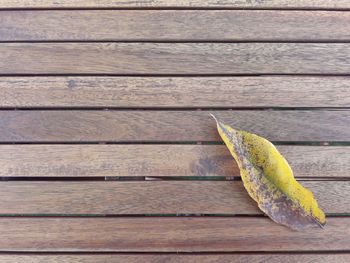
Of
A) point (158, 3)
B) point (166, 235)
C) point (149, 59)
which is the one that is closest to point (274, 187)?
point (166, 235)

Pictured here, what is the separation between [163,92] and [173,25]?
19cm

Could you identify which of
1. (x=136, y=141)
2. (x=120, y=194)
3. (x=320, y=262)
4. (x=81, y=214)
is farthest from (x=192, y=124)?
(x=320, y=262)

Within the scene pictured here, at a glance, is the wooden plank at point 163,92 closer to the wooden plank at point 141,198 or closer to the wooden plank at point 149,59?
the wooden plank at point 149,59

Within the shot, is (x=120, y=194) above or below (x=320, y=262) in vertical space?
above

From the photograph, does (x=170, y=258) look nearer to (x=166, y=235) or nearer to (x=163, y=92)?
(x=166, y=235)

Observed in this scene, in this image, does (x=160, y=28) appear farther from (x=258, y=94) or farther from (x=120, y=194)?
(x=120, y=194)

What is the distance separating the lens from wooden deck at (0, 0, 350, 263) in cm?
92

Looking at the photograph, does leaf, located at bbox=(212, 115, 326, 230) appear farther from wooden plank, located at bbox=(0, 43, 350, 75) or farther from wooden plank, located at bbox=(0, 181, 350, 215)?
wooden plank, located at bbox=(0, 43, 350, 75)

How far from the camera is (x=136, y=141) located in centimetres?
95

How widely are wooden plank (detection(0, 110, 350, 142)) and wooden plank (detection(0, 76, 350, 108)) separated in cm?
3

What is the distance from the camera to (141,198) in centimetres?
93

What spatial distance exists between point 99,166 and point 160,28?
418mm

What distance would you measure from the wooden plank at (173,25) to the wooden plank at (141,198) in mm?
407

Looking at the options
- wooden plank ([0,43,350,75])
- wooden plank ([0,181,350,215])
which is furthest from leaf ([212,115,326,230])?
wooden plank ([0,43,350,75])
